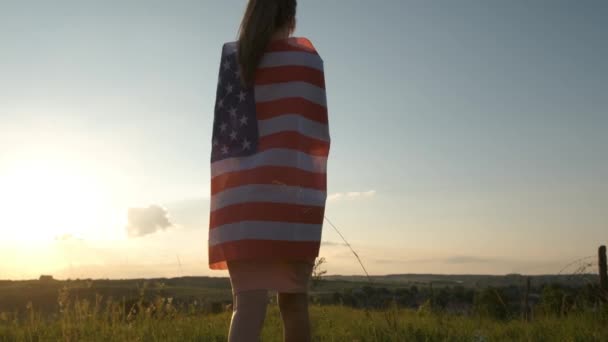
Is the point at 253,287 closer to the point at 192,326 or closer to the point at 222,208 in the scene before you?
the point at 222,208

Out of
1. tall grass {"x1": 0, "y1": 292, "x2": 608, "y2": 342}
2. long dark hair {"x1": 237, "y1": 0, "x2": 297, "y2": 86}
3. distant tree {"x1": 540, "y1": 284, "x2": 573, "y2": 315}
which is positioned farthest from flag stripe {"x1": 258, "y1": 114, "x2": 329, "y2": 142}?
distant tree {"x1": 540, "y1": 284, "x2": 573, "y2": 315}

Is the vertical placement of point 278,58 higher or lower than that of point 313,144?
higher

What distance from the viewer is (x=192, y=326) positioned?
562cm

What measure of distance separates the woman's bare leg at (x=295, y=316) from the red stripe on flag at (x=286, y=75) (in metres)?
0.96

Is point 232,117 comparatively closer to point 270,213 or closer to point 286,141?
point 286,141

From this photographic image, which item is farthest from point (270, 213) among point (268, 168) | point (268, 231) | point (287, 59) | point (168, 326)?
point (168, 326)

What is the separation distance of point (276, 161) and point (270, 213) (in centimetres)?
22

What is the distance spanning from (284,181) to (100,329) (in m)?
3.59

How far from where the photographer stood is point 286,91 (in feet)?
8.17

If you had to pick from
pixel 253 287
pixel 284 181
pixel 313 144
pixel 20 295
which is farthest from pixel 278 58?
pixel 20 295

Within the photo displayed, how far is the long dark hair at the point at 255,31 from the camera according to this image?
2516 mm

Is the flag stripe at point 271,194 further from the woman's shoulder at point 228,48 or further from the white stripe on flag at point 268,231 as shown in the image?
the woman's shoulder at point 228,48

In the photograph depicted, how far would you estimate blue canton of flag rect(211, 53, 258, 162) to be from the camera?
8.11ft

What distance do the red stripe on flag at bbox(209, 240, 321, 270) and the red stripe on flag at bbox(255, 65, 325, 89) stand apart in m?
0.73
